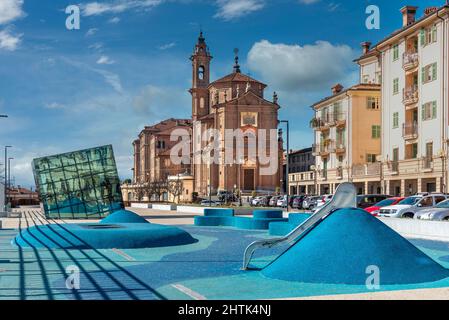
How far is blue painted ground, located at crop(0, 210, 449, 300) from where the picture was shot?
12195 millimetres

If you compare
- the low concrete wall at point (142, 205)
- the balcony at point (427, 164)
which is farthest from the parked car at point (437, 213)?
the low concrete wall at point (142, 205)

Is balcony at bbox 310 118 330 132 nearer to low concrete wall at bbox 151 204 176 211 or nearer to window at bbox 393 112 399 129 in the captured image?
window at bbox 393 112 399 129

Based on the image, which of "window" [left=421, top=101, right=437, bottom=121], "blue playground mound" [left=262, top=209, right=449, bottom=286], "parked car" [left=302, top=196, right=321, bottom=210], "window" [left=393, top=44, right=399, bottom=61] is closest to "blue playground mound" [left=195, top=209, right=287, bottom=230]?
"parked car" [left=302, top=196, right=321, bottom=210]

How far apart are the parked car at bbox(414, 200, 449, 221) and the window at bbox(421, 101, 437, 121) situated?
14.8 metres

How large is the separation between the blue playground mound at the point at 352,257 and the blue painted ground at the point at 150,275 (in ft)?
1.16

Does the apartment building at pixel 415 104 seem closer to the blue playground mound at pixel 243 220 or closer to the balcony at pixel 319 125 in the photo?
the balcony at pixel 319 125

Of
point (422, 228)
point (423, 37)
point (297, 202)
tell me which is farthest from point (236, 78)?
point (422, 228)

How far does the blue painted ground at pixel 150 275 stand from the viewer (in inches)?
480

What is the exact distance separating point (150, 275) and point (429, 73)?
35.9m

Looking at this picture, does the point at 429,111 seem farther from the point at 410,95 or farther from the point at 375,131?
the point at 375,131

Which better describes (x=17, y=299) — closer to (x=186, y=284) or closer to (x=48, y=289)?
(x=48, y=289)

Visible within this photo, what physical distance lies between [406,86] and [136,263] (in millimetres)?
37043

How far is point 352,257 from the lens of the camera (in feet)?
46.0
